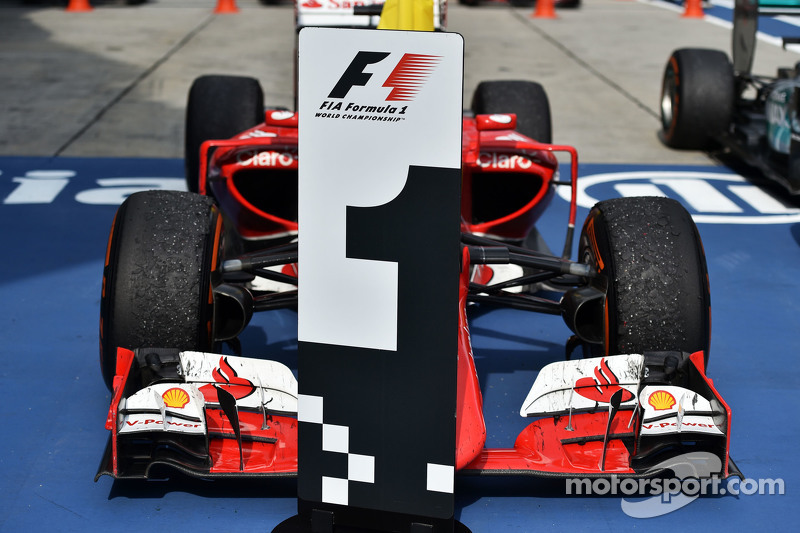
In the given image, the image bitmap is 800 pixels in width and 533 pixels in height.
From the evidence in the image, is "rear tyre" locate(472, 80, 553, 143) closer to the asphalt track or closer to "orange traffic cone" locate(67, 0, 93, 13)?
the asphalt track

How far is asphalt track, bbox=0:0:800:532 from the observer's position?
3375mm

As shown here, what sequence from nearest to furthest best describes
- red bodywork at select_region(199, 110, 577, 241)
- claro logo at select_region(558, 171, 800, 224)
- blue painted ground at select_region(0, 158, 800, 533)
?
blue painted ground at select_region(0, 158, 800, 533), red bodywork at select_region(199, 110, 577, 241), claro logo at select_region(558, 171, 800, 224)

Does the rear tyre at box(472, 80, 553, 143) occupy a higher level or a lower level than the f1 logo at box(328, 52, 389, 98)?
lower

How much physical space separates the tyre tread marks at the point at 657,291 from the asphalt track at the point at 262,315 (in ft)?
1.74

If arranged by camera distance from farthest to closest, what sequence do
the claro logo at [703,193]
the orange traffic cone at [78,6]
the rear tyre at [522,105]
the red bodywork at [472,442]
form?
the orange traffic cone at [78,6], the claro logo at [703,193], the rear tyre at [522,105], the red bodywork at [472,442]

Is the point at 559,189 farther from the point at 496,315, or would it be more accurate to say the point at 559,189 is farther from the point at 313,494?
the point at 313,494

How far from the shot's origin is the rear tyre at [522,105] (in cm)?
614

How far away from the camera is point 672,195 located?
718 centimetres

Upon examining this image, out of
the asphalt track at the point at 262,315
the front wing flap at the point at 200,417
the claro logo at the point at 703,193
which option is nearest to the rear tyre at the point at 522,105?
the asphalt track at the point at 262,315

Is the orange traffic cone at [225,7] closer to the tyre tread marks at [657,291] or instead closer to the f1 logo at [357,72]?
the tyre tread marks at [657,291]

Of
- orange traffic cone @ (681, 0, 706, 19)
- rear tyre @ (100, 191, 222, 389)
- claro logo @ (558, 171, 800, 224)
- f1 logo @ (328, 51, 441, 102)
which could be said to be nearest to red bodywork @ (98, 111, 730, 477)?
rear tyre @ (100, 191, 222, 389)

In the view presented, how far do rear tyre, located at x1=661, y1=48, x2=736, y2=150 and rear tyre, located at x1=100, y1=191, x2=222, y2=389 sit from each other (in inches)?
213

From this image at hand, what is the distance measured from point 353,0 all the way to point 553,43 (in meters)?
7.71

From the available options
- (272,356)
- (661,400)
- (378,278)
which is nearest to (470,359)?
(661,400)
